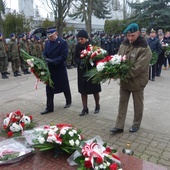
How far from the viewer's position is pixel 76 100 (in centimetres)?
637

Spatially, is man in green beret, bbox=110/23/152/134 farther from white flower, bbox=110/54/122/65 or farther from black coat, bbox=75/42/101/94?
black coat, bbox=75/42/101/94

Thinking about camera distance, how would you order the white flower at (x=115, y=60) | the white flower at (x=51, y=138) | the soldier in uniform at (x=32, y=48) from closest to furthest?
the white flower at (x=51, y=138) < the white flower at (x=115, y=60) < the soldier in uniform at (x=32, y=48)

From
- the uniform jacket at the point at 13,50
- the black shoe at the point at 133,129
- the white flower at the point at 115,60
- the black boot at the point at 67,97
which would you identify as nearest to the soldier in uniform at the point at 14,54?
the uniform jacket at the point at 13,50

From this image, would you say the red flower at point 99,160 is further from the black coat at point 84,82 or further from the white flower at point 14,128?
the black coat at point 84,82

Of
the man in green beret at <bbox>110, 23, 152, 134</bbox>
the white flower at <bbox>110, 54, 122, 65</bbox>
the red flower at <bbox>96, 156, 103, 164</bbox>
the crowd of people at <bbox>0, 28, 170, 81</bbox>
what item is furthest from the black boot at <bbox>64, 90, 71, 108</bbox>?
the red flower at <bbox>96, 156, 103, 164</bbox>

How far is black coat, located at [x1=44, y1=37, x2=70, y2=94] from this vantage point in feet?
16.9

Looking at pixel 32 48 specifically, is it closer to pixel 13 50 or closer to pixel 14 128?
pixel 13 50

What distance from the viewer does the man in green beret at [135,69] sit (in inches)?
144

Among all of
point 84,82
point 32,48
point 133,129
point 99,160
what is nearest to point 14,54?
point 32,48

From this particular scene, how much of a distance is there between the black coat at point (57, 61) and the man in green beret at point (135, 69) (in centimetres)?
164

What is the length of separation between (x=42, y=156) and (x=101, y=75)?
1.60 meters

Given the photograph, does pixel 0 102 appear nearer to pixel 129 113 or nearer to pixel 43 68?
pixel 43 68

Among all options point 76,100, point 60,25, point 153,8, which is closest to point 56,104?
point 76,100

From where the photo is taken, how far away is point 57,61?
504cm
